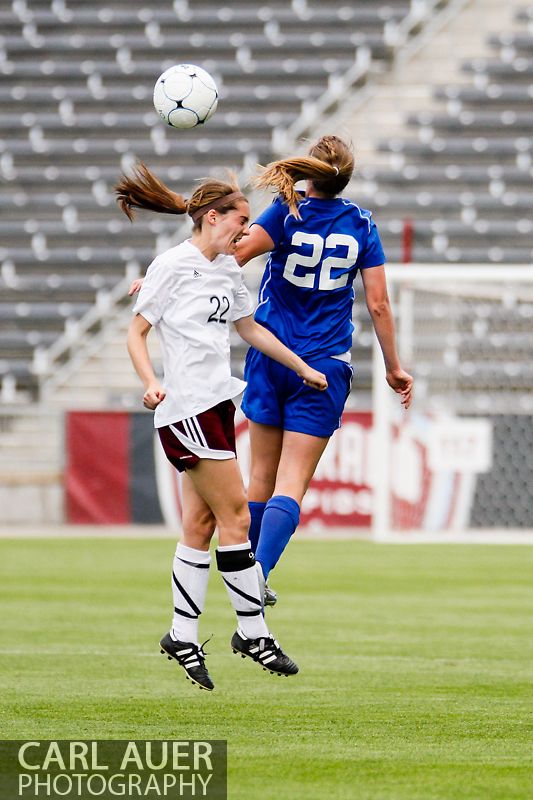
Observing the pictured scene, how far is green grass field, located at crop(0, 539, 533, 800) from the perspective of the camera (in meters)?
4.35

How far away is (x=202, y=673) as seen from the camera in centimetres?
540

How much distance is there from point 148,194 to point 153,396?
0.96 m

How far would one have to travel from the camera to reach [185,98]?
5.87 m

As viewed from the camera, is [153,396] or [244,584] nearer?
[153,396]

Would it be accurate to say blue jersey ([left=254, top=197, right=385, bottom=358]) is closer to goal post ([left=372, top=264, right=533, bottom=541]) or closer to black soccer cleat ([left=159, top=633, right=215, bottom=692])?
black soccer cleat ([left=159, top=633, right=215, bottom=692])

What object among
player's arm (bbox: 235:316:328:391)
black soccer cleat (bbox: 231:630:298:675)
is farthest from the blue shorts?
black soccer cleat (bbox: 231:630:298:675)

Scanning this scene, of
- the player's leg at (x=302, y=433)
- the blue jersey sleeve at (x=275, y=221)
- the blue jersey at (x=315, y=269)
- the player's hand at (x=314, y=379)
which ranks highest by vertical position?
the blue jersey sleeve at (x=275, y=221)

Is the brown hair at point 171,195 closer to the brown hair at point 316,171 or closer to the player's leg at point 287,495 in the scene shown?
the brown hair at point 316,171

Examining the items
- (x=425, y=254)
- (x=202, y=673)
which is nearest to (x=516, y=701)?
(x=202, y=673)

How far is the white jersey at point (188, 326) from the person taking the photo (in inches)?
209

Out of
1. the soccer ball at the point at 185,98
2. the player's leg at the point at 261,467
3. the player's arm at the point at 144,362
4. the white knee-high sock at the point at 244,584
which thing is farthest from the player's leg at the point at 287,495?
the soccer ball at the point at 185,98

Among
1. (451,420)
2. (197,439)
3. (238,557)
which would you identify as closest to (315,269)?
(197,439)

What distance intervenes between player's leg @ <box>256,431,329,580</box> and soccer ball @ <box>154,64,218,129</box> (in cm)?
134

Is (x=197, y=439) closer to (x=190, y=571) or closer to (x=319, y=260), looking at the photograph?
(x=190, y=571)
